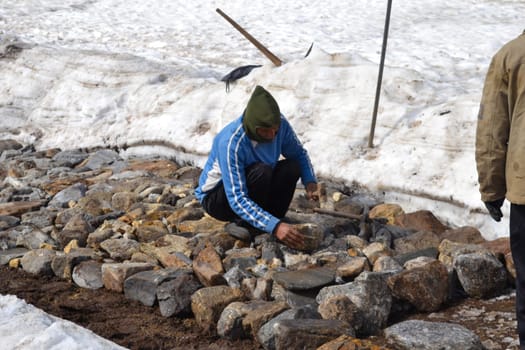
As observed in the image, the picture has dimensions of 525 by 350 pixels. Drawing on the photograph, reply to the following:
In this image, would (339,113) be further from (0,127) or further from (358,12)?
(358,12)

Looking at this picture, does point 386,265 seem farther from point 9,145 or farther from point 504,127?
point 9,145

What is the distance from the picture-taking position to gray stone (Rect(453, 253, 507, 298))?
3.99 meters

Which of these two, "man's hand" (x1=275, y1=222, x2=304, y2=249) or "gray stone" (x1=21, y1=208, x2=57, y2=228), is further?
"gray stone" (x1=21, y1=208, x2=57, y2=228)

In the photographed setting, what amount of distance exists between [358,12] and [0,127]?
6.49m

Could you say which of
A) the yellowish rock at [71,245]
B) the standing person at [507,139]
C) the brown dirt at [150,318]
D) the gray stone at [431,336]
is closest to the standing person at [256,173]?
the brown dirt at [150,318]

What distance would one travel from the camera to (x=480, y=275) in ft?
13.1

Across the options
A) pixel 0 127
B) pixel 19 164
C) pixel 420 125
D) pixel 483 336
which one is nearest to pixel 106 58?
pixel 0 127

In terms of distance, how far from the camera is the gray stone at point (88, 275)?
442 centimetres

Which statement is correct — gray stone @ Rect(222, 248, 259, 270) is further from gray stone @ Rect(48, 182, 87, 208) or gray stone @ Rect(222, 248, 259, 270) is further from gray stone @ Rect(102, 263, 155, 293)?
gray stone @ Rect(48, 182, 87, 208)

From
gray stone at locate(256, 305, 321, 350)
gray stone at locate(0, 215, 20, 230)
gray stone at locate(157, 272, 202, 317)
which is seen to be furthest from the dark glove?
gray stone at locate(0, 215, 20, 230)

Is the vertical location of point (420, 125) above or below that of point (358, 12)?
above

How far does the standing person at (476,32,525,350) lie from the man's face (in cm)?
164

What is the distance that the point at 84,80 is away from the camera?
9.13m

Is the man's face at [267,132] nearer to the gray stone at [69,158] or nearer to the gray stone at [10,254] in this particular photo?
the gray stone at [10,254]
